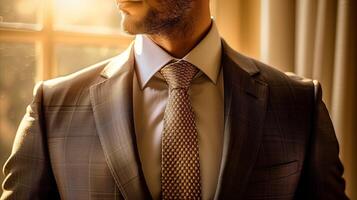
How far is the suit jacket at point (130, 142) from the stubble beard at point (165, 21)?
0.10 metres

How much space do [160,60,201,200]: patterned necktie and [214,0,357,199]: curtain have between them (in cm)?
41

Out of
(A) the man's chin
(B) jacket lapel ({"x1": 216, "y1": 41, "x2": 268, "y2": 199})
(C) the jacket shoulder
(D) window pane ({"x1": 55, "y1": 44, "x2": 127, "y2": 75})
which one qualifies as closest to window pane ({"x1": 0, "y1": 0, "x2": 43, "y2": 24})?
(D) window pane ({"x1": 55, "y1": 44, "x2": 127, "y2": 75})

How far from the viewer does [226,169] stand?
2.78ft

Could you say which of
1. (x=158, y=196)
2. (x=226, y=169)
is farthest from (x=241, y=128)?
(x=158, y=196)

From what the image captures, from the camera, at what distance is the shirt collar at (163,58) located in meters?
0.93

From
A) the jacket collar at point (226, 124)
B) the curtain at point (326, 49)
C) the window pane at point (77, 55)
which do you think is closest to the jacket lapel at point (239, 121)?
the jacket collar at point (226, 124)

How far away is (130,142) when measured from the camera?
84 centimetres

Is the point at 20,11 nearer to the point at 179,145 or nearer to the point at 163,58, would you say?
the point at 163,58

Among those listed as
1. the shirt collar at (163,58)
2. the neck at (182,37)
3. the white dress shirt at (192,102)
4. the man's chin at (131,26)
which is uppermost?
the man's chin at (131,26)

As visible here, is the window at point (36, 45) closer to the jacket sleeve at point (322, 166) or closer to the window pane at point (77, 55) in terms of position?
the window pane at point (77, 55)

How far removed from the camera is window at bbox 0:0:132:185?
116 cm

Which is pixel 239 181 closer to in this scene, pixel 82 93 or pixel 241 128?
pixel 241 128

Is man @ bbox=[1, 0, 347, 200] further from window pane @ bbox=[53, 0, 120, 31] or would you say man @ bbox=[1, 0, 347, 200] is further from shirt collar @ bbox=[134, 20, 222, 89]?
window pane @ bbox=[53, 0, 120, 31]

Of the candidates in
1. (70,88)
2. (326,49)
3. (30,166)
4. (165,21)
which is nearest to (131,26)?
(165,21)
